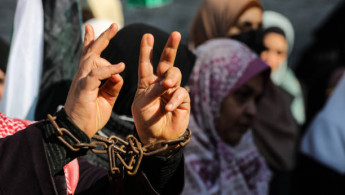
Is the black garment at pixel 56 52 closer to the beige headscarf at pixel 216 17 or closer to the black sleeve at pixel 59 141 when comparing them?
the black sleeve at pixel 59 141

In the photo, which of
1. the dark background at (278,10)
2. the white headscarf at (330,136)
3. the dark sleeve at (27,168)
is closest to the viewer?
the dark sleeve at (27,168)

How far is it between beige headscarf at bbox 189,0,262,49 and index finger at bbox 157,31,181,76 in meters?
2.02

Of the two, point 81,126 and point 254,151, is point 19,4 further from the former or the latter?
point 254,151

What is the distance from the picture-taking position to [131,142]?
899 mm

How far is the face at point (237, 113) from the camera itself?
217cm

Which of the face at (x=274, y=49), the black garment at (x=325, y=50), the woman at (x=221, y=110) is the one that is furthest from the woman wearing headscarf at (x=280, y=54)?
the woman at (x=221, y=110)

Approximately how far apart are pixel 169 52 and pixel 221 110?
4.32ft

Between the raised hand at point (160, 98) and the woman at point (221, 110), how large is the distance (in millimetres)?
1114

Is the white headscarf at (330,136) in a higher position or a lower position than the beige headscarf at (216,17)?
lower

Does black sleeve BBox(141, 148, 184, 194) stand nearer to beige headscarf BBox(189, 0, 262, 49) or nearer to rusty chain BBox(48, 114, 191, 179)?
rusty chain BBox(48, 114, 191, 179)

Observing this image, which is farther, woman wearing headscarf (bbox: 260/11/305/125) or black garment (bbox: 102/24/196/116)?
woman wearing headscarf (bbox: 260/11/305/125)

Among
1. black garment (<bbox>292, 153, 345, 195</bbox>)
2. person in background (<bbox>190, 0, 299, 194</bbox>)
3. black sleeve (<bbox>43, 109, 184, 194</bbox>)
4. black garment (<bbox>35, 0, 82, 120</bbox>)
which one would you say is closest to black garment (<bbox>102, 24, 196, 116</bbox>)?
black garment (<bbox>35, 0, 82, 120</bbox>)

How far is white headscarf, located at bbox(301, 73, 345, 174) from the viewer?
3018 millimetres

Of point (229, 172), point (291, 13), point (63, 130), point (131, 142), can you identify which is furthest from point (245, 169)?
point (291, 13)
